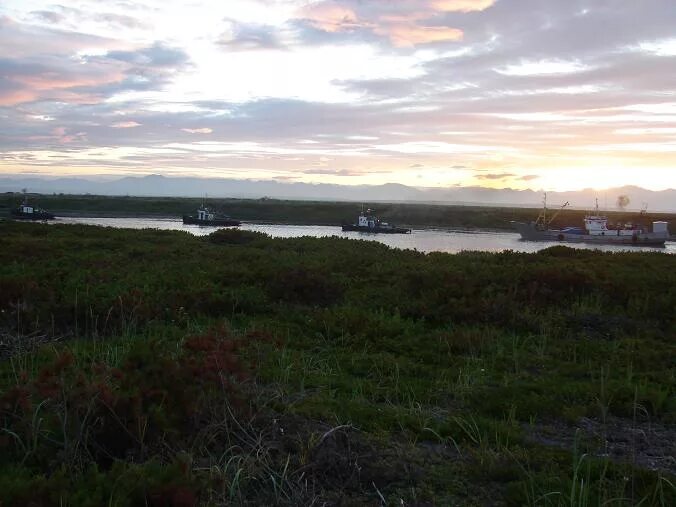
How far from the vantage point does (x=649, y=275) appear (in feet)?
44.8

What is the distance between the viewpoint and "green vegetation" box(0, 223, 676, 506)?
13.6ft

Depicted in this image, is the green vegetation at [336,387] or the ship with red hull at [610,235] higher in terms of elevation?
the ship with red hull at [610,235]

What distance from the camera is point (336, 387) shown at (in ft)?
22.6

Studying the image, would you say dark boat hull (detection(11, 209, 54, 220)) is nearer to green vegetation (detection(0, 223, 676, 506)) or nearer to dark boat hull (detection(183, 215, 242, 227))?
dark boat hull (detection(183, 215, 242, 227))

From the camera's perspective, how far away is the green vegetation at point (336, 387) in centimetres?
416

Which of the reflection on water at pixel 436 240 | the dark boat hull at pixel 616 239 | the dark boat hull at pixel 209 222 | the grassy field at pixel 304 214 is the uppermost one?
the grassy field at pixel 304 214

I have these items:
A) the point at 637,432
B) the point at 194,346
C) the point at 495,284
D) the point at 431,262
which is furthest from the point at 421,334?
the point at 431,262

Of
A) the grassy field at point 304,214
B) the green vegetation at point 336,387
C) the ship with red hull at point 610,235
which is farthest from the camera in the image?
the grassy field at point 304,214

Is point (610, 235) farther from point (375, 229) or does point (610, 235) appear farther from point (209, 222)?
point (209, 222)

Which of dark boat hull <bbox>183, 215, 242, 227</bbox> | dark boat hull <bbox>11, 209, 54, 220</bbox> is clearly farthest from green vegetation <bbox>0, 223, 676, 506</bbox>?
dark boat hull <bbox>11, 209, 54, 220</bbox>

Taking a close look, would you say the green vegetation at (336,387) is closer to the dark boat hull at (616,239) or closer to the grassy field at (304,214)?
the dark boat hull at (616,239)

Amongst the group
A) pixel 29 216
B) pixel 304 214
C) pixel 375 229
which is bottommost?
pixel 375 229

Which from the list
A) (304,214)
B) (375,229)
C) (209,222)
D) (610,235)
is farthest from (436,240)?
(304,214)

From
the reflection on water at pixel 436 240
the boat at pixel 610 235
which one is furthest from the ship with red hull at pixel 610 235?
the reflection on water at pixel 436 240
